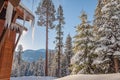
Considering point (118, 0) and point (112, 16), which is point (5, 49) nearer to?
point (112, 16)

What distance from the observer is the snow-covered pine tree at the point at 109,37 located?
21.0m

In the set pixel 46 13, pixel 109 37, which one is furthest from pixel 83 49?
pixel 46 13

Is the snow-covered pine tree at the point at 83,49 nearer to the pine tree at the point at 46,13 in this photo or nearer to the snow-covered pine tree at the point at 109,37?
the snow-covered pine tree at the point at 109,37

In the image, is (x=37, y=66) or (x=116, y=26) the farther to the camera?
(x=37, y=66)

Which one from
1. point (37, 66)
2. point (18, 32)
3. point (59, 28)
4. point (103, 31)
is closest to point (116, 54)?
point (103, 31)

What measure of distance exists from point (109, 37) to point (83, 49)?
10.9 feet

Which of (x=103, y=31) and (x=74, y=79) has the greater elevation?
(x=103, y=31)

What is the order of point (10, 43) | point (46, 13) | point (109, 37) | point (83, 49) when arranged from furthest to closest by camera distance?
point (46, 13), point (83, 49), point (109, 37), point (10, 43)

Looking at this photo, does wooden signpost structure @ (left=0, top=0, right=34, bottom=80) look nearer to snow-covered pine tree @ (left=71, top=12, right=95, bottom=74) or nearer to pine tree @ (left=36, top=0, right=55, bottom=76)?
snow-covered pine tree @ (left=71, top=12, right=95, bottom=74)

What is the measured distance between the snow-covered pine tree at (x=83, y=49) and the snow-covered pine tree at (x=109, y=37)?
1381mm

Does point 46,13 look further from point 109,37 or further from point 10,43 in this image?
point 10,43

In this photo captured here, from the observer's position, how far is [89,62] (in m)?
22.7

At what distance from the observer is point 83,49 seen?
77.4 ft

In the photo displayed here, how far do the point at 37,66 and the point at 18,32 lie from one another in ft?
278
